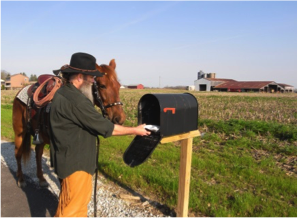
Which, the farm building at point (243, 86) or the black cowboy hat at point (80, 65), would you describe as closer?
the black cowboy hat at point (80, 65)

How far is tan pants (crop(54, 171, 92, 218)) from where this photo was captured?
2.44 m

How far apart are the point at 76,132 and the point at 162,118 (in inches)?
36.7

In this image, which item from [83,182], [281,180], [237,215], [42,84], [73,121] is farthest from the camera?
[281,180]

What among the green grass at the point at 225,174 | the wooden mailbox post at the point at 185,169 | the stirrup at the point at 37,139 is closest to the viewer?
the wooden mailbox post at the point at 185,169

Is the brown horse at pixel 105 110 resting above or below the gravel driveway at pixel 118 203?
above

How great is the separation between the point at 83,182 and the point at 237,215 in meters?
2.35

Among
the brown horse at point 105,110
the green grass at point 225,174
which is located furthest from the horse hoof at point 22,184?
the green grass at point 225,174

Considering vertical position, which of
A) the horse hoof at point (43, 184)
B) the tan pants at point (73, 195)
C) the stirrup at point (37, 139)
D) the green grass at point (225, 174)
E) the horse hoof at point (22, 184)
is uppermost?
the stirrup at point (37, 139)

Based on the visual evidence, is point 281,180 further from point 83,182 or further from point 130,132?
point 83,182

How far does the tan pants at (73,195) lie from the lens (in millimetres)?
2438

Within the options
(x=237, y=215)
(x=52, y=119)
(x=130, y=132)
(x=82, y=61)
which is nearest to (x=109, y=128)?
(x=130, y=132)

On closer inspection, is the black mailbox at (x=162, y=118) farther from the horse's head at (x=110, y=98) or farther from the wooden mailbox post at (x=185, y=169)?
the horse's head at (x=110, y=98)

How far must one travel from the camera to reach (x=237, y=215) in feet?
11.2

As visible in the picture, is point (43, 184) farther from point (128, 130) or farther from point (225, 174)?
point (225, 174)
